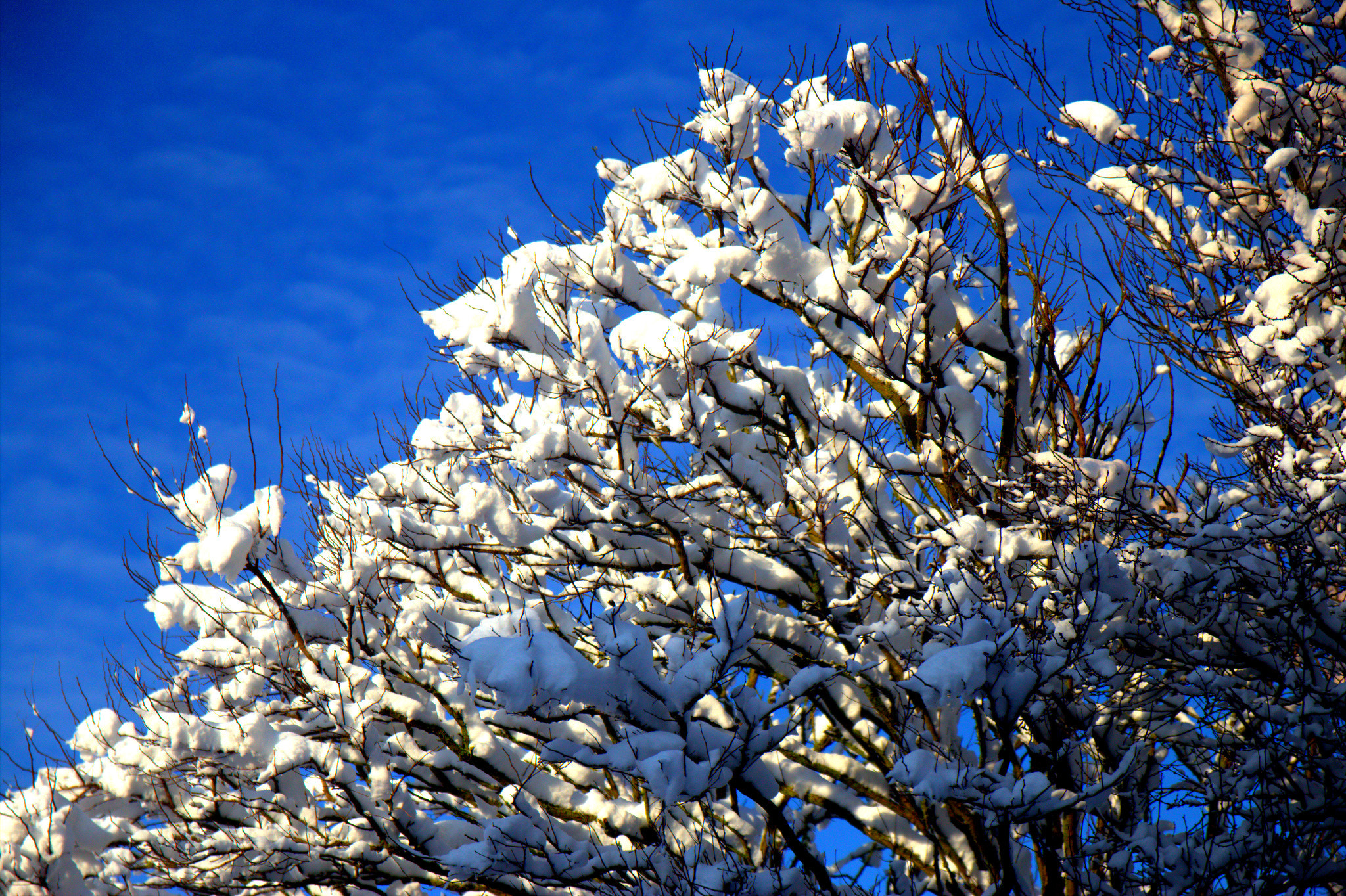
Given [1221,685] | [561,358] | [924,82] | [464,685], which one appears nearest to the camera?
[1221,685]

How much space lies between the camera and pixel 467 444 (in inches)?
220

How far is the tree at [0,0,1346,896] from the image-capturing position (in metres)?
4.34

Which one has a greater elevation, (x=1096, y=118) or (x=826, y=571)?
(x=1096, y=118)

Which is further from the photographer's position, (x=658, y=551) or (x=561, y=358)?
(x=658, y=551)

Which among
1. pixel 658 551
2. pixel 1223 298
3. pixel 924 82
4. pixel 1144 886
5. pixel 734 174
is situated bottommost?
pixel 1144 886

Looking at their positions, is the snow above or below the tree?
above

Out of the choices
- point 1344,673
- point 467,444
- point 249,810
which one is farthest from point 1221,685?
point 249,810

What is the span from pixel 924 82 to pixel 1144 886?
5.03 m

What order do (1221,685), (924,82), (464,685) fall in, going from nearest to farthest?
(1221,685) → (464,685) → (924,82)

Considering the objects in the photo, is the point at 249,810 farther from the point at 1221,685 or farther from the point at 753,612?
the point at 1221,685

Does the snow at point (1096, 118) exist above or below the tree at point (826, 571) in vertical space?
above

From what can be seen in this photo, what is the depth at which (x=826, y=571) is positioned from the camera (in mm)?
5422

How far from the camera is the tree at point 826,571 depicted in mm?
4344

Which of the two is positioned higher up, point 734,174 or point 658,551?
point 734,174
